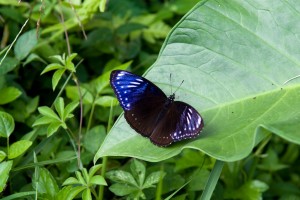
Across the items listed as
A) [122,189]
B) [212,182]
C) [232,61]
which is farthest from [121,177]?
[232,61]

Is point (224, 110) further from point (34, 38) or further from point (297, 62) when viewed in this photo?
point (34, 38)

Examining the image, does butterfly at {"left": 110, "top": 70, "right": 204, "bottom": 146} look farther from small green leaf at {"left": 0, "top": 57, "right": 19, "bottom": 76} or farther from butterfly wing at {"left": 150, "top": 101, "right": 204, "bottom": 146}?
small green leaf at {"left": 0, "top": 57, "right": 19, "bottom": 76}

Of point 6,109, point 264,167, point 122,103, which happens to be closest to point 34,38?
point 6,109

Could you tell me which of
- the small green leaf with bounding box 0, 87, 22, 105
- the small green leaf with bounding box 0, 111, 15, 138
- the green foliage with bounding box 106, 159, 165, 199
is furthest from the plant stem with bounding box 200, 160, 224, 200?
the small green leaf with bounding box 0, 87, 22, 105

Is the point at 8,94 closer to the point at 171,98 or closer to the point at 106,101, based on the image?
the point at 106,101

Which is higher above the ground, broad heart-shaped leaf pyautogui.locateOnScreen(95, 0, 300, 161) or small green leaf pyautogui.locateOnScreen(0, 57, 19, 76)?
broad heart-shaped leaf pyautogui.locateOnScreen(95, 0, 300, 161)

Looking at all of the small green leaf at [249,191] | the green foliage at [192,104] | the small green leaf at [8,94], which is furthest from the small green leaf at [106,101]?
the small green leaf at [249,191]
